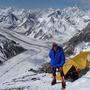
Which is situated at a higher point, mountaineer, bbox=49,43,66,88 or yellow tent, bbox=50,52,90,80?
mountaineer, bbox=49,43,66,88

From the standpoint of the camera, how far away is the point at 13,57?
126 metres

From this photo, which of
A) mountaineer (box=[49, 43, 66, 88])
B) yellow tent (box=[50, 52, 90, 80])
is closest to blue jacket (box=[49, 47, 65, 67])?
mountaineer (box=[49, 43, 66, 88])

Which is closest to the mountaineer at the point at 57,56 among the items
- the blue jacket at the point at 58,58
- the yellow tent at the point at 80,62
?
the blue jacket at the point at 58,58

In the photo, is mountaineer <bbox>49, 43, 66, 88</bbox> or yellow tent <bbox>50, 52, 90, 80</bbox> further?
yellow tent <bbox>50, 52, 90, 80</bbox>

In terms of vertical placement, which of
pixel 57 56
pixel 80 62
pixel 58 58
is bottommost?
pixel 80 62

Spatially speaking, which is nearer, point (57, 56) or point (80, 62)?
point (57, 56)

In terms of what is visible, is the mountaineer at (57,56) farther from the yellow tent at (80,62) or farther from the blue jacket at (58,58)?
the yellow tent at (80,62)

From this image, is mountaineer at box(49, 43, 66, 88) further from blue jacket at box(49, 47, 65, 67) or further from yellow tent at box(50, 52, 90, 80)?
yellow tent at box(50, 52, 90, 80)

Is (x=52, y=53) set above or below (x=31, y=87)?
above

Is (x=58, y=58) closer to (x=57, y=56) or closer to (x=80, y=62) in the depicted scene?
(x=57, y=56)

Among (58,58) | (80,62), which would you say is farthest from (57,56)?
(80,62)

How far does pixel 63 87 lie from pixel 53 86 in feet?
7.54

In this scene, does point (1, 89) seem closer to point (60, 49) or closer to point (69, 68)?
point (69, 68)

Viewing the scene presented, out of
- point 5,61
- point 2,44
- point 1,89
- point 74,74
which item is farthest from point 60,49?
point 2,44
